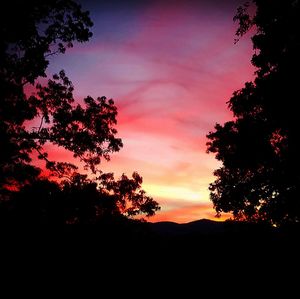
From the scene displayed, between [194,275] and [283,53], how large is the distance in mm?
14281

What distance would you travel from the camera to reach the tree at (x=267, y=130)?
1814 cm

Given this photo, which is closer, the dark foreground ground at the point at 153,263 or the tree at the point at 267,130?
the dark foreground ground at the point at 153,263

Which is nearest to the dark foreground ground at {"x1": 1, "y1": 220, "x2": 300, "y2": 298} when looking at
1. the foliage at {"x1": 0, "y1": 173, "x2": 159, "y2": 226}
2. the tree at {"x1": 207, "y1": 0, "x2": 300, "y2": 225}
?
the foliage at {"x1": 0, "y1": 173, "x2": 159, "y2": 226}

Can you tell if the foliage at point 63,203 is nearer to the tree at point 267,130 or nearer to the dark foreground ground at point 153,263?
the dark foreground ground at point 153,263

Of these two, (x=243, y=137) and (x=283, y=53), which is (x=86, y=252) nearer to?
(x=243, y=137)

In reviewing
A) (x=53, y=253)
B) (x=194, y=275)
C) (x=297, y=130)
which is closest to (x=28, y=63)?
(x=53, y=253)

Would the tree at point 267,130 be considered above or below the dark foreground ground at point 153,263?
above

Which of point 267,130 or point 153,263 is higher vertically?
point 267,130

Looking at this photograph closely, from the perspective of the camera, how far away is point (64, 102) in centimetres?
1903

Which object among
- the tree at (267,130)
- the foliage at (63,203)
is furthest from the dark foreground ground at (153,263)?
the tree at (267,130)

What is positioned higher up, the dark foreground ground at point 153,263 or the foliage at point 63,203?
the foliage at point 63,203

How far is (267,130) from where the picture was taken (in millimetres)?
20594

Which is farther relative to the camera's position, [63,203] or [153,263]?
[63,203]

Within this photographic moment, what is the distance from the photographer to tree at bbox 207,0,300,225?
59.5ft
